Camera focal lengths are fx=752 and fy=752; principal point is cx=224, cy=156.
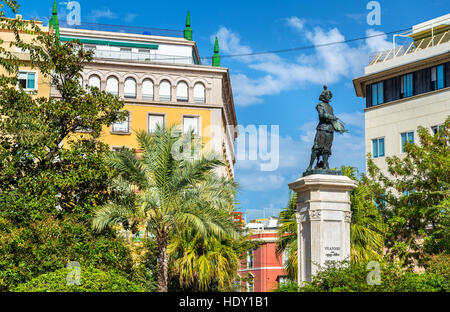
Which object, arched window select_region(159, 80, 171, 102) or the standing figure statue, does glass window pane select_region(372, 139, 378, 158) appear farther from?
the standing figure statue

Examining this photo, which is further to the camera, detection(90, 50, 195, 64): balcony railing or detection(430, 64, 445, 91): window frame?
detection(90, 50, 195, 64): balcony railing

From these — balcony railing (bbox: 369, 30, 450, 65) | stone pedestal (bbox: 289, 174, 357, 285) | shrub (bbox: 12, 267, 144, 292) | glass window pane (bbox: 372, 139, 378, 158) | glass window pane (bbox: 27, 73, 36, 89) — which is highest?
balcony railing (bbox: 369, 30, 450, 65)

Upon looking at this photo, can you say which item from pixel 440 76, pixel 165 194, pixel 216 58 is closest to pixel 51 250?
pixel 165 194

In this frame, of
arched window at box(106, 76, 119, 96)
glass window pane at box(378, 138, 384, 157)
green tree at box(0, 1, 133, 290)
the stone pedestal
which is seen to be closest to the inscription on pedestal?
the stone pedestal

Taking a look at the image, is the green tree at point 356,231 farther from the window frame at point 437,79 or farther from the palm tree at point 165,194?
the window frame at point 437,79

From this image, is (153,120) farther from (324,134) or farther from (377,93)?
(324,134)

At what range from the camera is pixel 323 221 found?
21734 mm

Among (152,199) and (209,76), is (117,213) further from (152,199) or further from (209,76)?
(209,76)

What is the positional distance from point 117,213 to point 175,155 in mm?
3139

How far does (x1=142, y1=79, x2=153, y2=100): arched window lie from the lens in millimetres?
62312

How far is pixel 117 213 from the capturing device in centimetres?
2825

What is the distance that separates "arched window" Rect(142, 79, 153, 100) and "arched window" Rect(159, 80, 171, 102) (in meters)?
0.80

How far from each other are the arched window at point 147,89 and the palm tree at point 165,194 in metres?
32.4

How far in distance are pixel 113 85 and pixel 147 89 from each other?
2.82 meters
